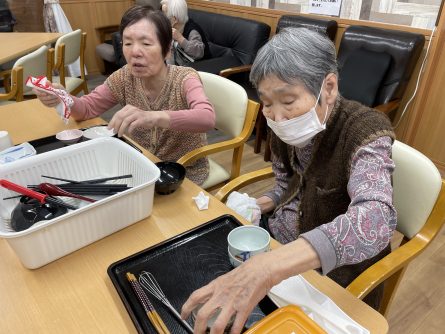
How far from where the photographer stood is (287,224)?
1.20 metres

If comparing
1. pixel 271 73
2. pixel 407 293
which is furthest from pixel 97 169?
pixel 407 293

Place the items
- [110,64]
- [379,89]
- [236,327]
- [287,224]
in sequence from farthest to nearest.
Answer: [110,64], [379,89], [287,224], [236,327]

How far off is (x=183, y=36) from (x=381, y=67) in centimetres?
192

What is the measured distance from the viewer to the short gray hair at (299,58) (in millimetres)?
818

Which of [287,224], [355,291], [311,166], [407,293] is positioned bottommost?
[407,293]

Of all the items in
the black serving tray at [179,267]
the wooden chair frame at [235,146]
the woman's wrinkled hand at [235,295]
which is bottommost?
the wooden chair frame at [235,146]

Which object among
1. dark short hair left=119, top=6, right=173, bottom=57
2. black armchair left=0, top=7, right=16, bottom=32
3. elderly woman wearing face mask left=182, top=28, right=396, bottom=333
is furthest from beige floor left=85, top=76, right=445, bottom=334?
black armchair left=0, top=7, right=16, bottom=32

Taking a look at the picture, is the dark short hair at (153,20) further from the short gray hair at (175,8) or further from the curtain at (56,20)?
the curtain at (56,20)

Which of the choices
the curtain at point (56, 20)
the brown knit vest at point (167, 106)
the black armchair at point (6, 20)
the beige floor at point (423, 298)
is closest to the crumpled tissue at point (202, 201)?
the brown knit vest at point (167, 106)

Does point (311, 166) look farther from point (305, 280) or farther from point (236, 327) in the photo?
point (236, 327)

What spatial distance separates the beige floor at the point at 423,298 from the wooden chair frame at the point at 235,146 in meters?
0.99

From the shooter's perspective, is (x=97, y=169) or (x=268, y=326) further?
(x=97, y=169)

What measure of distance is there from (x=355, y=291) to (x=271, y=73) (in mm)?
561

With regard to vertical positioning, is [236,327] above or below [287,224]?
above
